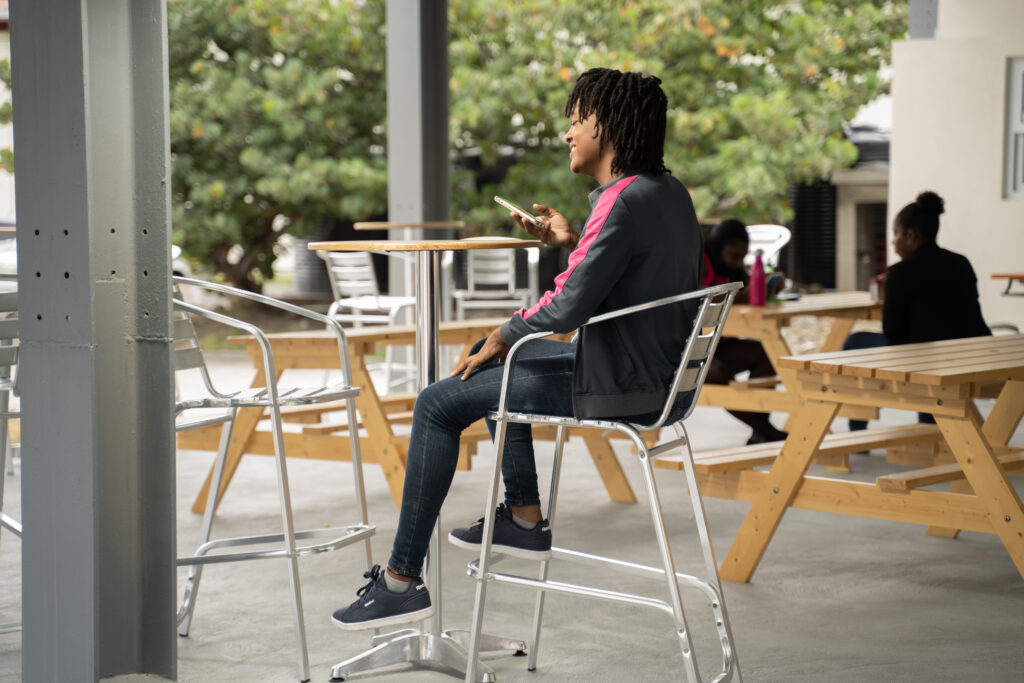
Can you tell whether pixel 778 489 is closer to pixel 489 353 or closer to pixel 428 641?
pixel 428 641

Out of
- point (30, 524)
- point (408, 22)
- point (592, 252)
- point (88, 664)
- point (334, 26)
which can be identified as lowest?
point (88, 664)

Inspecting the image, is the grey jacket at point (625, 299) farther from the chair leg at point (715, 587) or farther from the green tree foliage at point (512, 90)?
the green tree foliage at point (512, 90)

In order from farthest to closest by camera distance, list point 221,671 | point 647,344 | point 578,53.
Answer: point 578,53
point 221,671
point 647,344

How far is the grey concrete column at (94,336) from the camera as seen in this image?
237cm

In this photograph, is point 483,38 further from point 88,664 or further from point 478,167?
point 88,664

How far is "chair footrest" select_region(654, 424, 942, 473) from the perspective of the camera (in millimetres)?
3848

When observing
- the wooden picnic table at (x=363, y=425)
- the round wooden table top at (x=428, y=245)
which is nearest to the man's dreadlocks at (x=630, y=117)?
the round wooden table top at (x=428, y=245)

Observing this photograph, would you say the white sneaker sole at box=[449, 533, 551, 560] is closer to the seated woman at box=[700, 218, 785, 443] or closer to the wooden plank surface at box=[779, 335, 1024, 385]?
the wooden plank surface at box=[779, 335, 1024, 385]

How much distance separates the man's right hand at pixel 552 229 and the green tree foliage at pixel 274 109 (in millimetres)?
9128

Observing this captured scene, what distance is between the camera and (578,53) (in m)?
11.9

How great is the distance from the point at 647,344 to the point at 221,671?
1.32m

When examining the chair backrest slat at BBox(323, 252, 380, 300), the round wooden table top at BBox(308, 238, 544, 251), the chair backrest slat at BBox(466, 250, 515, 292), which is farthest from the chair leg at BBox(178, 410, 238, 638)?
the chair backrest slat at BBox(466, 250, 515, 292)

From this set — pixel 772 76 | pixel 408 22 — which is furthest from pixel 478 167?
pixel 408 22

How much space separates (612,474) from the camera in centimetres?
498
